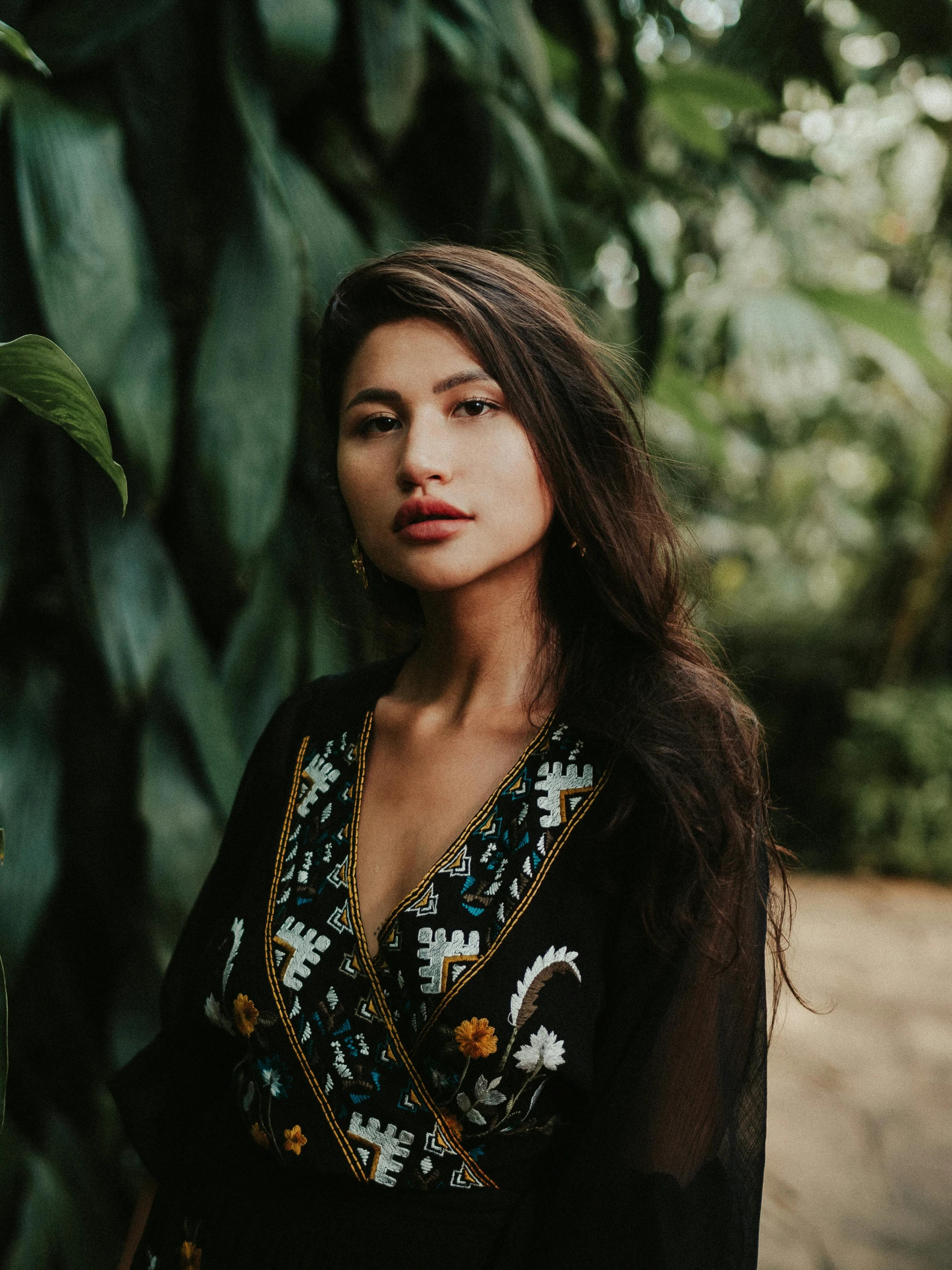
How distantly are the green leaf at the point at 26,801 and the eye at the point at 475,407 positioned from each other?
2.04ft

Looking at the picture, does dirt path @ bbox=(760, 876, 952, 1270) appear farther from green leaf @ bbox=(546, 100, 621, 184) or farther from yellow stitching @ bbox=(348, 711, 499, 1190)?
green leaf @ bbox=(546, 100, 621, 184)

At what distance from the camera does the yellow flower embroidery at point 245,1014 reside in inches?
32.5

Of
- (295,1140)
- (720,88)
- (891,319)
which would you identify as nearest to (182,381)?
(295,1140)

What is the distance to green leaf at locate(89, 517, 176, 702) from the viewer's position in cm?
115

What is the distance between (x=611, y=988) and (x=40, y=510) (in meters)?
0.80

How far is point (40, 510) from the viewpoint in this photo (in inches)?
47.9

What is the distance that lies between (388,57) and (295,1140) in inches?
42.8

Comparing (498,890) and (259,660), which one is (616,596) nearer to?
(498,890)

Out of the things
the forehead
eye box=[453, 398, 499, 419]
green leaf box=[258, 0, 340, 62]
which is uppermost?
green leaf box=[258, 0, 340, 62]

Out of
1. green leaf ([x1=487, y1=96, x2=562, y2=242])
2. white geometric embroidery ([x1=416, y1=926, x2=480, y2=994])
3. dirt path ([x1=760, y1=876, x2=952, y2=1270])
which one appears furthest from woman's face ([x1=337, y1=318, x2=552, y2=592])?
dirt path ([x1=760, y1=876, x2=952, y2=1270])

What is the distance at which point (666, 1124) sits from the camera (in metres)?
0.71

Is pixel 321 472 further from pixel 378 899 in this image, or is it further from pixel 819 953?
pixel 819 953

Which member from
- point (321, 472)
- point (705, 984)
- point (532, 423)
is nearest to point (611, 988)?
point (705, 984)

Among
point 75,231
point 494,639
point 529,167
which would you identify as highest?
point 529,167
